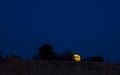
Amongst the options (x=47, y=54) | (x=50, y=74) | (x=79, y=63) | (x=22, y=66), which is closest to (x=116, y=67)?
(x=79, y=63)

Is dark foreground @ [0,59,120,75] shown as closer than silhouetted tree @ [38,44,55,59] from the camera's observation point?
Yes

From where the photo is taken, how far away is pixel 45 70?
63.0 feet

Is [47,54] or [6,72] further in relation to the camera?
[47,54]

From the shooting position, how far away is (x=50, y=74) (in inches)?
757

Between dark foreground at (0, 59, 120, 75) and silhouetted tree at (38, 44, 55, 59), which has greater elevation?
silhouetted tree at (38, 44, 55, 59)

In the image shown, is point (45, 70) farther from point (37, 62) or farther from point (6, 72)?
point (6, 72)

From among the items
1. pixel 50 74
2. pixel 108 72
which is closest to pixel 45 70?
pixel 50 74

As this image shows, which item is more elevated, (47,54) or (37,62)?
(47,54)

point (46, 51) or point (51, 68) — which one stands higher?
point (46, 51)

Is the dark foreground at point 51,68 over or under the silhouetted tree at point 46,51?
under

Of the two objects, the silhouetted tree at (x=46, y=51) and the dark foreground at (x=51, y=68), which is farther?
the silhouetted tree at (x=46, y=51)

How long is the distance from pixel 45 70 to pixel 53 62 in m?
0.50

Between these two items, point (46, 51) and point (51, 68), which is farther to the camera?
point (46, 51)

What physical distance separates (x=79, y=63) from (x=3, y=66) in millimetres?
3315
